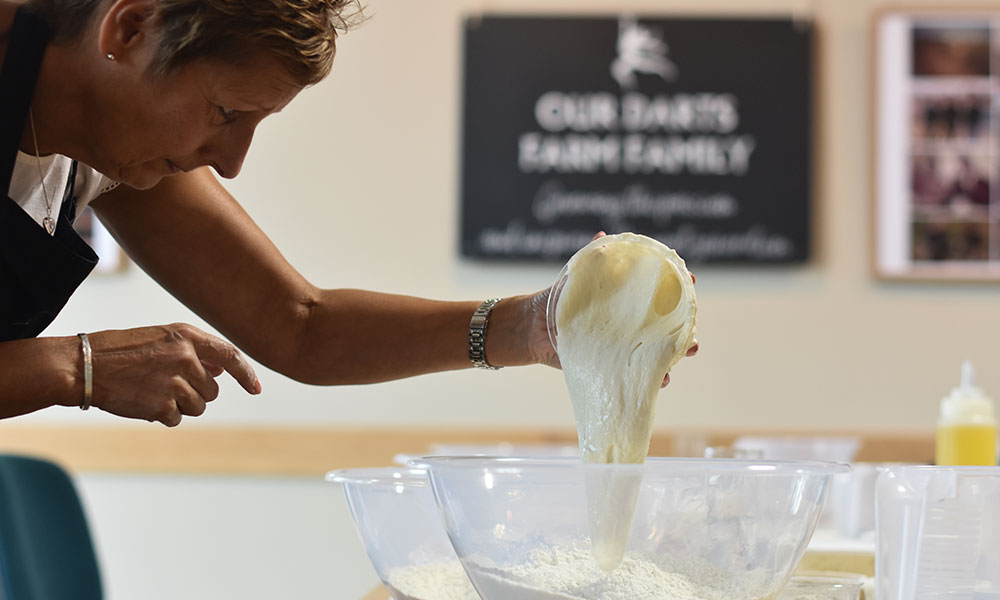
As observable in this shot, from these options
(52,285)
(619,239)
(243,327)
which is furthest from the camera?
(243,327)

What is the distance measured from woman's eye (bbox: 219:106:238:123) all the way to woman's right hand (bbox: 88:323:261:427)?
231 mm

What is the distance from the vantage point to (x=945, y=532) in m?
0.80

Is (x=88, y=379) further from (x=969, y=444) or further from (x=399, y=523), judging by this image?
(x=969, y=444)

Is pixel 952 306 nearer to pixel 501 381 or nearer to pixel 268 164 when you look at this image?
pixel 501 381

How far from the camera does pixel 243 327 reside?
141 centimetres

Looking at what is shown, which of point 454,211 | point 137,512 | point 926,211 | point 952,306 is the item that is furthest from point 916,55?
point 137,512

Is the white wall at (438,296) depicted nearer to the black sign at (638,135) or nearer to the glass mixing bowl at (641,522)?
the black sign at (638,135)

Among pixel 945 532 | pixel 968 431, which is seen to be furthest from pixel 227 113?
pixel 968 431

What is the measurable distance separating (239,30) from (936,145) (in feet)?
7.40

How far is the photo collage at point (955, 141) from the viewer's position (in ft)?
9.20

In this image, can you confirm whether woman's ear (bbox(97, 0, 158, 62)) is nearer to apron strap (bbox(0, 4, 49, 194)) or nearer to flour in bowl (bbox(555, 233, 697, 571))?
apron strap (bbox(0, 4, 49, 194))

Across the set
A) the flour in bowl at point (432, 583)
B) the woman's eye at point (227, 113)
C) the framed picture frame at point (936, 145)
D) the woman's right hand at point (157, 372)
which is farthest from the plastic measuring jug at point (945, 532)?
the framed picture frame at point (936, 145)

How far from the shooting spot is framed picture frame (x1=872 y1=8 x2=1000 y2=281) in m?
2.80

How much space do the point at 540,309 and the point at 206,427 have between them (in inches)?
71.8
